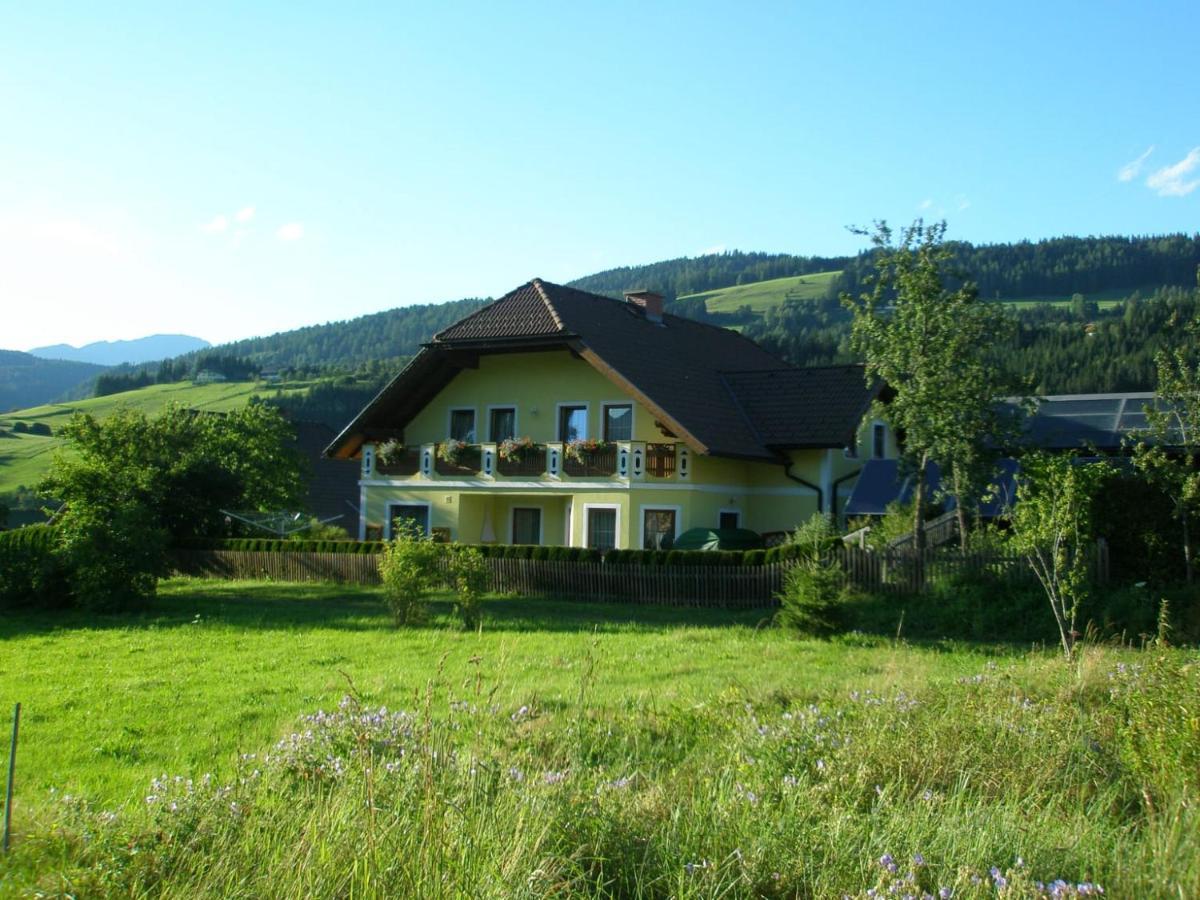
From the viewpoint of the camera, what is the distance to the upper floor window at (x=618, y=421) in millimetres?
31094

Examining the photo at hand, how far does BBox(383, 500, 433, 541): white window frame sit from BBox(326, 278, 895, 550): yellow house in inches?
1.7

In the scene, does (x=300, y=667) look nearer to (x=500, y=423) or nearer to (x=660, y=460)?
(x=660, y=460)

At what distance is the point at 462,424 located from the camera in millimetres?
34531

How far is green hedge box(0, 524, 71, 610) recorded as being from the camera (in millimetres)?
23000

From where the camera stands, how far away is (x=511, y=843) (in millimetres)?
4824

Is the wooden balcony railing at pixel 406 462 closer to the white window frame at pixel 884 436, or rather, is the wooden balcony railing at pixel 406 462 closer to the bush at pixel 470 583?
the white window frame at pixel 884 436

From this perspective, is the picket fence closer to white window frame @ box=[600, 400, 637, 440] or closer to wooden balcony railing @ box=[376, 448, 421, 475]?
wooden balcony railing @ box=[376, 448, 421, 475]

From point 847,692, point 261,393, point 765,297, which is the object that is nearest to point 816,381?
point 847,692

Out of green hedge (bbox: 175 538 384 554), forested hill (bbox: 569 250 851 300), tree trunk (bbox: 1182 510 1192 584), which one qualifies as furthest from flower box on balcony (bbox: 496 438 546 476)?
forested hill (bbox: 569 250 851 300)

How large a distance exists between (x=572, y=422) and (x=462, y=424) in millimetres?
4035

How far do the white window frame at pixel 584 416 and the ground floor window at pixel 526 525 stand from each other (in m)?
2.62

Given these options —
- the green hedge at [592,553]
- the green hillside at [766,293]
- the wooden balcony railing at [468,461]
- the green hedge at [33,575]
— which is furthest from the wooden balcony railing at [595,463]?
the green hillside at [766,293]

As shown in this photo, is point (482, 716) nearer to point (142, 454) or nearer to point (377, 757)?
point (377, 757)

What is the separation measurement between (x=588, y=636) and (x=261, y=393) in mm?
91626
